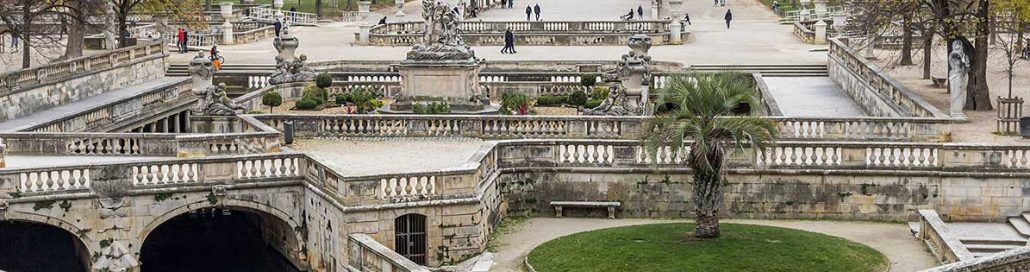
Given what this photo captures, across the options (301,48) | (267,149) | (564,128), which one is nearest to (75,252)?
(267,149)

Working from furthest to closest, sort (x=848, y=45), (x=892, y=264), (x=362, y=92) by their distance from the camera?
(x=848, y=45), (x=362, y=92), (x=892, y=264)

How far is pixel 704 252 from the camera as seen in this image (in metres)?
35.4

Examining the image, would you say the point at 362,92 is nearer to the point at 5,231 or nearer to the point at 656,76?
the point at 656,76

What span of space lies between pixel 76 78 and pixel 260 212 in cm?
1891

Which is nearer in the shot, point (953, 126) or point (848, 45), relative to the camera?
point (953, 126)

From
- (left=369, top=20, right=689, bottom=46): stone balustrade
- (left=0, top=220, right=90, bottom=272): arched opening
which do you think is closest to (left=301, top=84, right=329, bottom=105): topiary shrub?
(left=0, top=220, right=90, bottom=272): arched opening

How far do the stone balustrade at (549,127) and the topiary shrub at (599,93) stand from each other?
35.8ft

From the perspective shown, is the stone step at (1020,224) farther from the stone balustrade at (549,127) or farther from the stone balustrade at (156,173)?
the stone balustrade at (156,173)

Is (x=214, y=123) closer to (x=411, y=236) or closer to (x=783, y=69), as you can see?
(x=411, y=236)

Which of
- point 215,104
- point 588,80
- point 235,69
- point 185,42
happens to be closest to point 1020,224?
point 215,104

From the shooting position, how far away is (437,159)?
138 ft

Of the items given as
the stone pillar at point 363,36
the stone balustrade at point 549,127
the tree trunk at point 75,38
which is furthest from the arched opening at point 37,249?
the stone pillar at point 363,36

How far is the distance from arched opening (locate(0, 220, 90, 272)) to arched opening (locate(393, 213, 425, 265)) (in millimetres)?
7297

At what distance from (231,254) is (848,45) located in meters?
31.7
